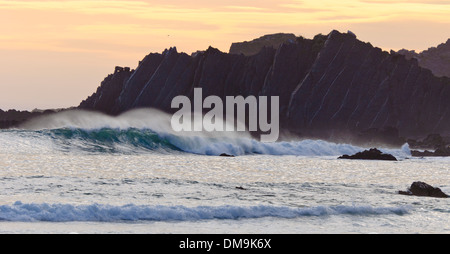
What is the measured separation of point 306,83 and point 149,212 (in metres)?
124

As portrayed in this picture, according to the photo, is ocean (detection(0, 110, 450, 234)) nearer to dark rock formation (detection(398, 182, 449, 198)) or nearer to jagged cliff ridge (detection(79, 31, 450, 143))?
dark rock formation (detection(398, 182, 449, 198))

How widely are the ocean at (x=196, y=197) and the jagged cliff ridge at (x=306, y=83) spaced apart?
325 ft

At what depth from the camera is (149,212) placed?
2156 cm

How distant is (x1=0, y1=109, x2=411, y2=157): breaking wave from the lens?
50281mm

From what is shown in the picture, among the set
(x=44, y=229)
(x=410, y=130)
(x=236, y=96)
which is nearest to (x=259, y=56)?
(x=236, y=96)

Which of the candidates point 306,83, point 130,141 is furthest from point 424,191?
point 306,83

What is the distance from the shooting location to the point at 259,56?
150375 millimetres

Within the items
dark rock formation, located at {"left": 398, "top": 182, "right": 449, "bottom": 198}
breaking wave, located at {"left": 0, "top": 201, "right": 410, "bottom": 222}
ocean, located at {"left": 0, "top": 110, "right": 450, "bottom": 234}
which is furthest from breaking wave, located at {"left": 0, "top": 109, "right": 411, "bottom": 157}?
dark rock formation, located at {"left": 398, "top": 182, "right": 449, "bottom": 198}

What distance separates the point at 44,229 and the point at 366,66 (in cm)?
13550

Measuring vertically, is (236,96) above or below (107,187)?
above

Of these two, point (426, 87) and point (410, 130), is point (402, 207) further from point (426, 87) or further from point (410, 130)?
point (426, 87)

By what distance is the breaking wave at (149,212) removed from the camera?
2047 centimetres

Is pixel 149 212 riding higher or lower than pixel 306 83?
lower

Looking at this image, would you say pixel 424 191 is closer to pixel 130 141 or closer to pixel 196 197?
pixel 196 197
